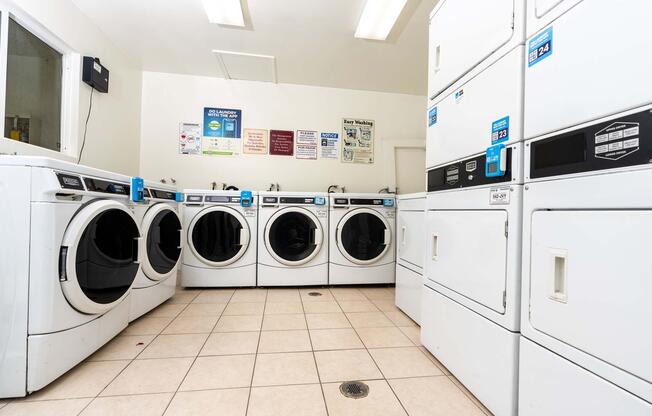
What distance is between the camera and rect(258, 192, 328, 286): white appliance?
2.80 meters

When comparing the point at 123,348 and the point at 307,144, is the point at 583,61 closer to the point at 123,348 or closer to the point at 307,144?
the point at 123,348

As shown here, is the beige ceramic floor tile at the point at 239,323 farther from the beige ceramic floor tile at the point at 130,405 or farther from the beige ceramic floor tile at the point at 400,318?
the beige ceramic floor tile at the point at 400,318

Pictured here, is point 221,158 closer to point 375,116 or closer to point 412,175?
point 375,116

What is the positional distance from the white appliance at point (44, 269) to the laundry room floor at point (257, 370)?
5.8 inches

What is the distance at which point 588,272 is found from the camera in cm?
77

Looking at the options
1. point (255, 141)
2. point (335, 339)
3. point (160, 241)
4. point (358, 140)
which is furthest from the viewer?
point (358, 140)

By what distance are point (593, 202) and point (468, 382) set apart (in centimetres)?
91

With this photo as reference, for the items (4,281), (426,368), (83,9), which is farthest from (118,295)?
(83,9)

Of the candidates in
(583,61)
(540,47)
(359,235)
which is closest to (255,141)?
(359,235)

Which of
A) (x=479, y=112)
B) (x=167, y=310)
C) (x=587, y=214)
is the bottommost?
(x=167, y=310)

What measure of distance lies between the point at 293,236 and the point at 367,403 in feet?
6.02

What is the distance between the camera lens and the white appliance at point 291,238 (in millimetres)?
2797

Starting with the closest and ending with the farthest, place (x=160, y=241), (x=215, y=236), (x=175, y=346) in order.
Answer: (x=175, y=346)
(x=160, y=241)
(x=215, y=236)

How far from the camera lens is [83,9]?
234 cm
